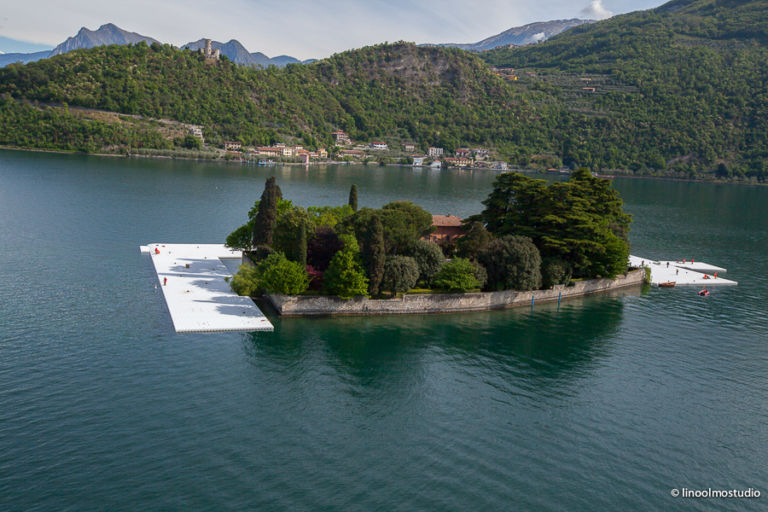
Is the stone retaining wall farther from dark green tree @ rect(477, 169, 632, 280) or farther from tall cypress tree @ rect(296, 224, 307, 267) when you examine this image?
dark green tree @ rect(477, 169, 632, 280)

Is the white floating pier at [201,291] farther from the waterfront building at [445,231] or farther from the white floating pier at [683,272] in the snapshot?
Result: the white floating pier at [683,272]

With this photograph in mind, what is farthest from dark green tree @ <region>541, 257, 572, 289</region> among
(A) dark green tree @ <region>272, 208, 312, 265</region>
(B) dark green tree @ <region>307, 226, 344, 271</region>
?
(A) dark green tree @ <region>272, 208, 312, 265</region>

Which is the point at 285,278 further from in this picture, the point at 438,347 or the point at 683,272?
the point at 683,272

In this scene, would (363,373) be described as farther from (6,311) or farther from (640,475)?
(6,311)

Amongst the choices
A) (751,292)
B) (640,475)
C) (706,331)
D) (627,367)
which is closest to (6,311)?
(640,475)

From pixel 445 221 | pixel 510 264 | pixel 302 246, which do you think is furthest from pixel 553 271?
pixel 302 246

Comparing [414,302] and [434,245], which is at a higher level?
[434,245]
